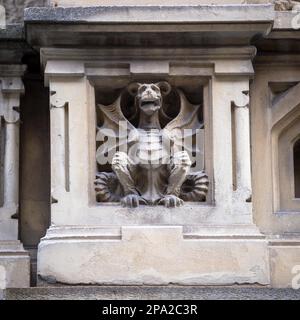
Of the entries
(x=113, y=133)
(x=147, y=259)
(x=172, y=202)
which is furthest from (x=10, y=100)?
(x=147, y=259)

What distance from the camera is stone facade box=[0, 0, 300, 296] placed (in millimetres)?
9508

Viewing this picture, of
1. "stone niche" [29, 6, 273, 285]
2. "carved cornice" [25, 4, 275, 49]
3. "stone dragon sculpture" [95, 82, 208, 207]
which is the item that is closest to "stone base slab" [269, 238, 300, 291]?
"stone niche" [29, 6, 273, 285]

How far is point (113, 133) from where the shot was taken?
32.4 feet

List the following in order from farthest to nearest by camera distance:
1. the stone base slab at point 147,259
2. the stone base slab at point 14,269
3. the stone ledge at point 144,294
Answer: the stone base slab at point 14,269
the stone base slab at point 147,259
the stone ledge at point 144,294

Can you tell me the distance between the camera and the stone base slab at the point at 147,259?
9.47 meters

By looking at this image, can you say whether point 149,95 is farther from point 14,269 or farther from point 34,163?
point 14,269

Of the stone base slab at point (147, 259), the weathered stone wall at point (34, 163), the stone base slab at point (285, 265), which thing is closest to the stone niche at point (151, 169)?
the stone base slab at point (147, 259)

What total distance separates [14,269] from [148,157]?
3.32 ft

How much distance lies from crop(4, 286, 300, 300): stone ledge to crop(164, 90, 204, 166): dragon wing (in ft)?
3.10

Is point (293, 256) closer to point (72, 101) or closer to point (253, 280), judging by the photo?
point (253, 280)

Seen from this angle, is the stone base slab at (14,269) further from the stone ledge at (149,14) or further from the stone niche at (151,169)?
the stone ledge at (149,14)

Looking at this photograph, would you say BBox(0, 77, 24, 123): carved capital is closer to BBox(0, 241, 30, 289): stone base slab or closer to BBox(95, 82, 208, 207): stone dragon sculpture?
BBox(95, 82, 208, 207): stone dragon sculpture

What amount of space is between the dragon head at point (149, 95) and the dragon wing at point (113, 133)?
12 centimetres

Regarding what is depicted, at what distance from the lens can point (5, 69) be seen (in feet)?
32.9
